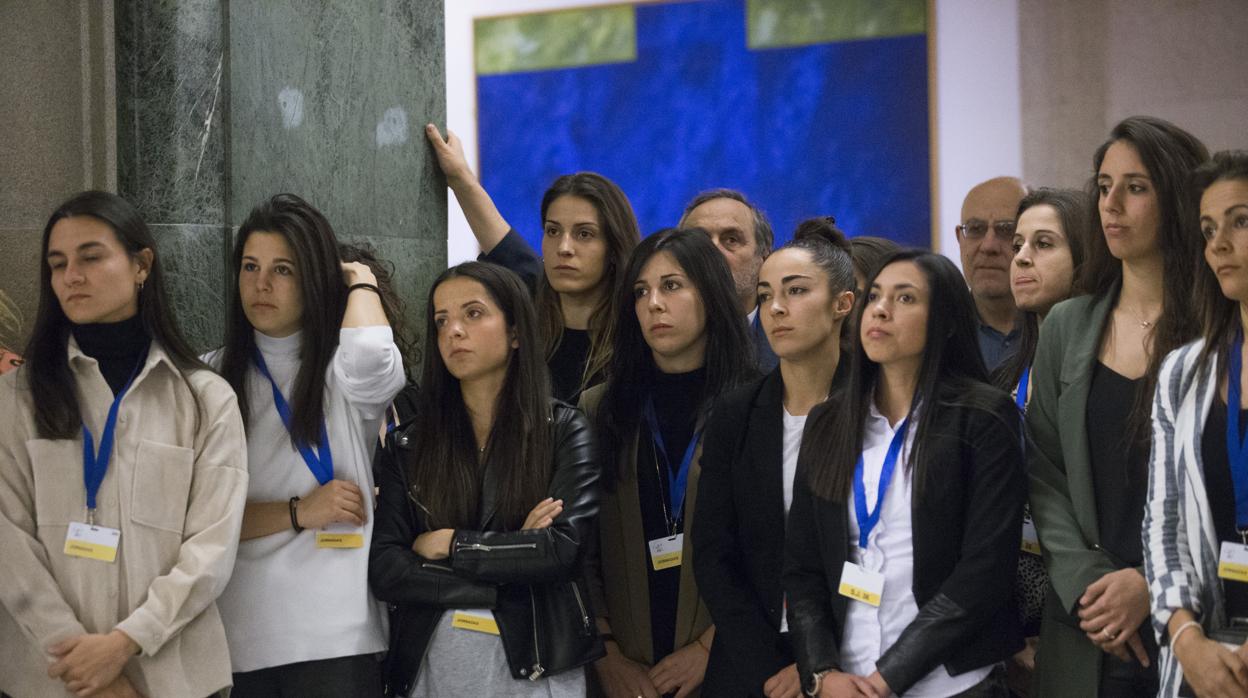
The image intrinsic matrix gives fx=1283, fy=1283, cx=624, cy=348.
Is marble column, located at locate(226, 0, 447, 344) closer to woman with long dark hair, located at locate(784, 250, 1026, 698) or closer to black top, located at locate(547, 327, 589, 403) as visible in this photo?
black top, located at locate(547, 327, 589, 403)

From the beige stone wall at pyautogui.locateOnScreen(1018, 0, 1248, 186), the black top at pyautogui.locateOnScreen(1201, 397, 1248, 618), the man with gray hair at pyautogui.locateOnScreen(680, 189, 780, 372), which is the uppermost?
the beige stone wall at pyautogui.locateOnScreen(1018, 0, 1248, 186)

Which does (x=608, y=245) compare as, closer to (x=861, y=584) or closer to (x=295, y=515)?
(x=295, y=515)

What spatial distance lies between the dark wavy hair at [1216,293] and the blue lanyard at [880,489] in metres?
0.62

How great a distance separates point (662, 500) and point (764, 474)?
0.33 m

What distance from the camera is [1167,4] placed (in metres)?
5.28

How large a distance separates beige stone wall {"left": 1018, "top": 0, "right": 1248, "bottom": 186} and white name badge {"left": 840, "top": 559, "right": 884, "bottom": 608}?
3255mm

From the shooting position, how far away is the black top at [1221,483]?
2355 millimetres

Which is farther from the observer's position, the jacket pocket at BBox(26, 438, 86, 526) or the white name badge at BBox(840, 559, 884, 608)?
the jacket pocket at BBox(26, 438, 86, 526)

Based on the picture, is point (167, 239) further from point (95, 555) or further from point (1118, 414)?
point (1118, 414)

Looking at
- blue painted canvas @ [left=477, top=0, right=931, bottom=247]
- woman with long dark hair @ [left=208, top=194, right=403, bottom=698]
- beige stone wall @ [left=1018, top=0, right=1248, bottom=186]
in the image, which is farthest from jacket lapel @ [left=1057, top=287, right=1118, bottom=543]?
blue painted canvas @ [left=477, top=0, right=931, bottom=247]

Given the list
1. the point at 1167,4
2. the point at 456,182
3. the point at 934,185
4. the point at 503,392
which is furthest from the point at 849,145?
the point at 503,392

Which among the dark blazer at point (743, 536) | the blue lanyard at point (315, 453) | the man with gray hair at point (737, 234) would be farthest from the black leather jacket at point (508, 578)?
the man with gray hair at point (737, 234)

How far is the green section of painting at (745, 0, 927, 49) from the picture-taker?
5805mm

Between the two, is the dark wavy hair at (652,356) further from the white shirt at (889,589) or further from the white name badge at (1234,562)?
the white name badge at (1234,562)
